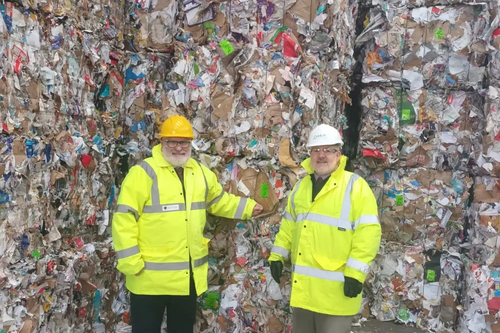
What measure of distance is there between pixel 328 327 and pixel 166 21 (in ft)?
9.32

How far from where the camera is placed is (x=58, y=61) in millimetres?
2920

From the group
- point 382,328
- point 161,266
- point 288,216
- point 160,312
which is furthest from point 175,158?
point 382,328

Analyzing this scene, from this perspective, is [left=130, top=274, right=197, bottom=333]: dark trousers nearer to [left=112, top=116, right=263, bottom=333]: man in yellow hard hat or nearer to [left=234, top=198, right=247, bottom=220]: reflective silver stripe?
[left=112, top=116, right=263, bottom=333]: man in yellow hard hat

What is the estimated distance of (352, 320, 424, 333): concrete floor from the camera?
4.02 meters

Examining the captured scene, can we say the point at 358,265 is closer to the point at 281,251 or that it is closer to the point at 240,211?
the point at 281,251

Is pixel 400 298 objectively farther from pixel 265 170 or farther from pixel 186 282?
pixel 186 282

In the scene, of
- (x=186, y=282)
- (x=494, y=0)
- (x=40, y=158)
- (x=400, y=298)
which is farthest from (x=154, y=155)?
(x=494, y=0)

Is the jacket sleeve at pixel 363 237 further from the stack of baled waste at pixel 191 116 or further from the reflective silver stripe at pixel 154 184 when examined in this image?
the reflective silver stripe at pixel 154 184

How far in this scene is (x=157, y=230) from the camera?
9.69 ft

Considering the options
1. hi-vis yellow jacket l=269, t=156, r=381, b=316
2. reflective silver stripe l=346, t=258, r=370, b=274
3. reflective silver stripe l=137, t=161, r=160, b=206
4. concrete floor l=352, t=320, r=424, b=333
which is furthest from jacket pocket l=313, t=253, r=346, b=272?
concrete floor l=352, t=320, r=424, b=333

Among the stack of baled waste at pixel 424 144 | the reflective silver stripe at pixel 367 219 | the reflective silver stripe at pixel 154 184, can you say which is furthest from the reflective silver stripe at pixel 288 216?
the stack of baled waste at pixel 424 144

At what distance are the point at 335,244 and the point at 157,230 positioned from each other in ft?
4.14

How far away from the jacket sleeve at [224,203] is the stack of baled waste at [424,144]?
154cm

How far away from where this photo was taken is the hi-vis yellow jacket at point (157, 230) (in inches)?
113
